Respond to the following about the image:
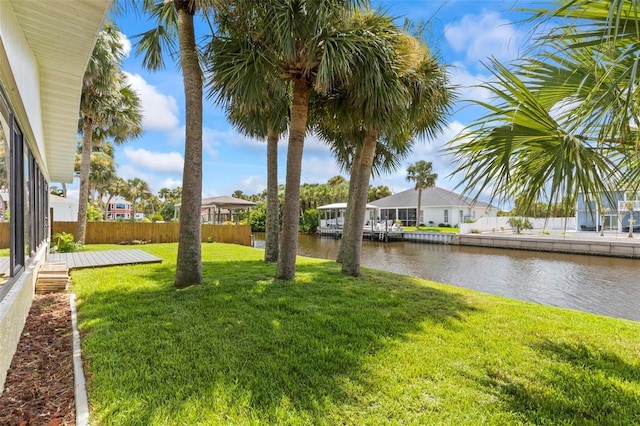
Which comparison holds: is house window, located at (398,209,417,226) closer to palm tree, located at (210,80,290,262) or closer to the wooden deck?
palm tree, located at (210,80,290,262)

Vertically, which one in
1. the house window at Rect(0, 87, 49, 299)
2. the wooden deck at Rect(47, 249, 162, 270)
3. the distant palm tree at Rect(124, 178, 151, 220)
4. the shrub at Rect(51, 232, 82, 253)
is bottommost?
the wooden deck at Rect(47, 249, 162, 270)

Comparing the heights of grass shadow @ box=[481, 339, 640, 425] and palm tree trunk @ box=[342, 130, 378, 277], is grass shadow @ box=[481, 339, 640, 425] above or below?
below

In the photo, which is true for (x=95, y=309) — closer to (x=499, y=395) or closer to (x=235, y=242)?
(x=499, y=395)

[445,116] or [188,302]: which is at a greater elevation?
[445,116]

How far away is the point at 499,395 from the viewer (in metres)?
2.72

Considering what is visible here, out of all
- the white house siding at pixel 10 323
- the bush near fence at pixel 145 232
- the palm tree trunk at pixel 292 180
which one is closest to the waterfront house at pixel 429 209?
the bush near fence at pixel 145 232

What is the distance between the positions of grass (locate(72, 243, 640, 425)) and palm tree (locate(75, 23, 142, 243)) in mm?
9005

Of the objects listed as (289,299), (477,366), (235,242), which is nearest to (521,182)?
(477,366)

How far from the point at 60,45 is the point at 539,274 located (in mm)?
17392

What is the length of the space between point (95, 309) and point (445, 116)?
8822 mm

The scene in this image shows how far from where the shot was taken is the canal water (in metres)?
10.3

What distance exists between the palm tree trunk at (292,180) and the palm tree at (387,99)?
1.02 metres

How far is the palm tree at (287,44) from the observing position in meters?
5.68

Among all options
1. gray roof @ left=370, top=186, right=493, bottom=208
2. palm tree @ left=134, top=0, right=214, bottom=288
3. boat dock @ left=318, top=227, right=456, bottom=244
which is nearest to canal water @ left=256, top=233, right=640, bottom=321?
boat dock @ left=318, top=227, right=456, bottom=244
